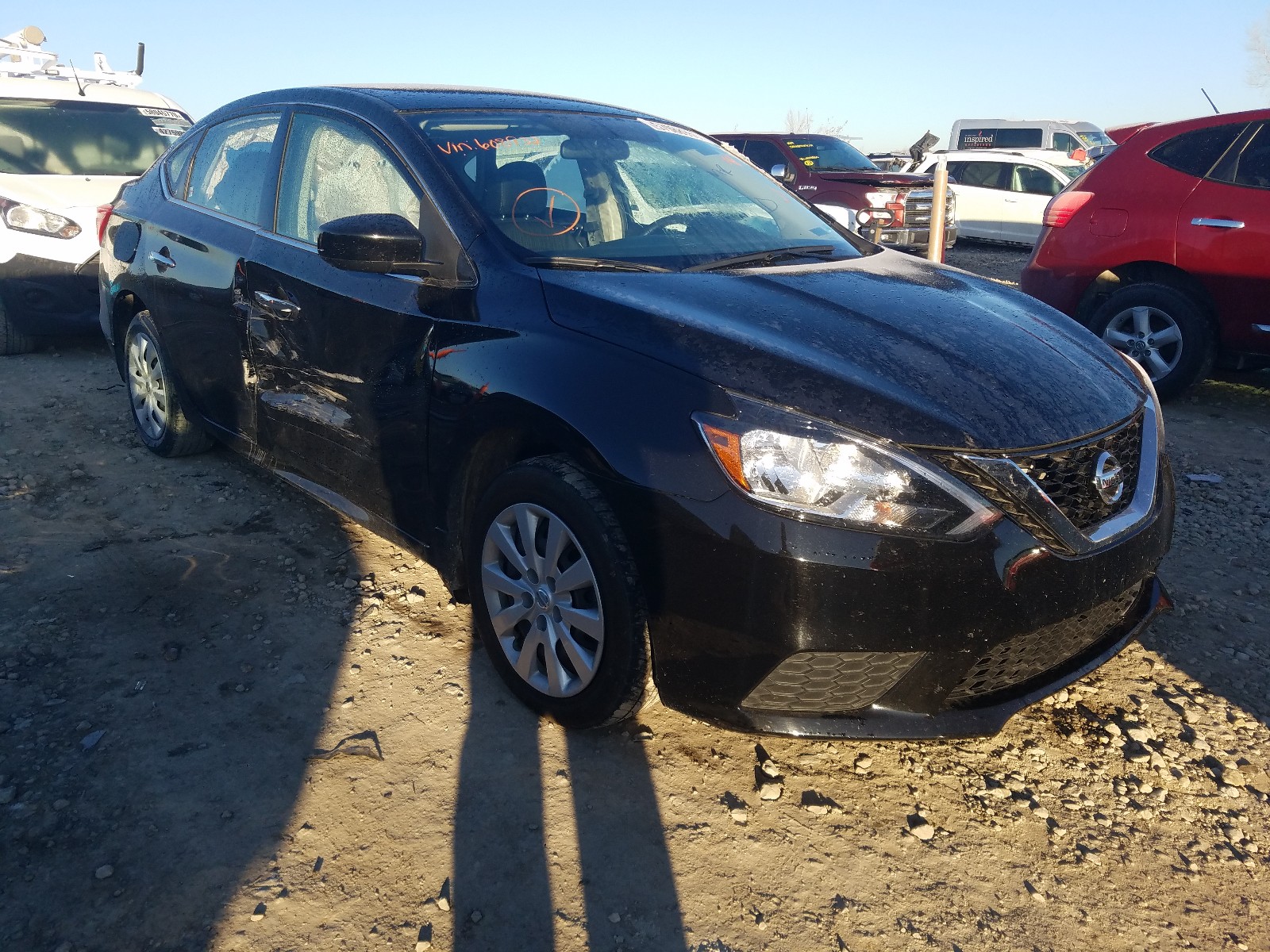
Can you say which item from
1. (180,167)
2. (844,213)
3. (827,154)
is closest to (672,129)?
(180,167)

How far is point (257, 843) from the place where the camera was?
2.28m

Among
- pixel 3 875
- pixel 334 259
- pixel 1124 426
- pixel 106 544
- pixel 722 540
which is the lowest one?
pixel 3 875

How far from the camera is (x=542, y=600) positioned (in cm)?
258

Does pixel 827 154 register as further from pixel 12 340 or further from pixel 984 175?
pixel 12 340

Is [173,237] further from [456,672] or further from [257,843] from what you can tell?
[257,843]

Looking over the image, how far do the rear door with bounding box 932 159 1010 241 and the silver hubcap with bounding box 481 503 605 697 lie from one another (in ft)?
41.8

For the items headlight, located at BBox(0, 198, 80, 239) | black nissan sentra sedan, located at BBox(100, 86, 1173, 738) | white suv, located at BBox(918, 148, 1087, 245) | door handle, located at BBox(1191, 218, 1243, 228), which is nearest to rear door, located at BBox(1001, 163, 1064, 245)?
white suv, located at BBox(918, 148, 1087, 245)

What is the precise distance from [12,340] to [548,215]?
5.52 m

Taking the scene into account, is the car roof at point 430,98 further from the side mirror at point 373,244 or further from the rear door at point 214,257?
the side mirror at point 373,244

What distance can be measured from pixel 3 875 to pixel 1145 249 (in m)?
6.01

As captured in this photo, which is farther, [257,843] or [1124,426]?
[1124,426]

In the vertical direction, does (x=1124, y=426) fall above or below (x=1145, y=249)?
below

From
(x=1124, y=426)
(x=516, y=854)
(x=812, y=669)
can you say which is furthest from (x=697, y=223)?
(x=516, y=854)

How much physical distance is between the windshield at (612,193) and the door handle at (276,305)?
73 cm
